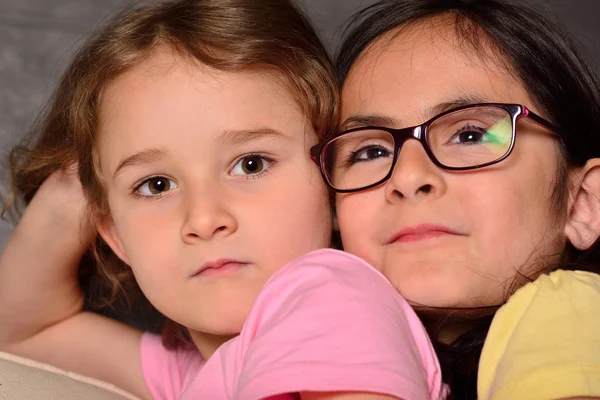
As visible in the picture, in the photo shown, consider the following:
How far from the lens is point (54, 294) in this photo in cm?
199

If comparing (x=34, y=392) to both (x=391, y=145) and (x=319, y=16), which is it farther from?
(x=319, y=16)

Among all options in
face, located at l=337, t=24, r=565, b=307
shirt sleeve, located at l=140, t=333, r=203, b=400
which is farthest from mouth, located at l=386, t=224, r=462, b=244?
shirt sleeve, located at l=140, t=333, r=203, b=400

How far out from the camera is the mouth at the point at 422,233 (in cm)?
140

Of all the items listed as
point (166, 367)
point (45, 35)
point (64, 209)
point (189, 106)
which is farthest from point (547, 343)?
point (45, 35)

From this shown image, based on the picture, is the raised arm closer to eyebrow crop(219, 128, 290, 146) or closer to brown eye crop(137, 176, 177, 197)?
brown eye crop(137, 176, 177, 197)

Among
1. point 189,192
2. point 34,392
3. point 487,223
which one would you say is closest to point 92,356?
point 34,392

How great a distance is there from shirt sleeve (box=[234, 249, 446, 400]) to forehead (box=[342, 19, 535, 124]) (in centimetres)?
35

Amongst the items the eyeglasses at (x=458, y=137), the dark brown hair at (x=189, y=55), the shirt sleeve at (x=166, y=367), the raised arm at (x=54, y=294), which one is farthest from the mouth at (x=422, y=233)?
the raised arm at (x=54, y=294)

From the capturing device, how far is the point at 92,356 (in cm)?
195

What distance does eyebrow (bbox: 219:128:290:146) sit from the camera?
1.54 meters

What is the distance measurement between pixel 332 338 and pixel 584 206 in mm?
664

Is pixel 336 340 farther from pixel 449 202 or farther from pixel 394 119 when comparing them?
pixel 394 119

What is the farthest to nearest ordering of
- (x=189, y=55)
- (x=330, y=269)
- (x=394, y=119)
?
1. (x=189, y=55)
2. (x=394, y=119)
3. (x=330, y=269)

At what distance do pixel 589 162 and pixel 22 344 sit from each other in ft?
4.43
